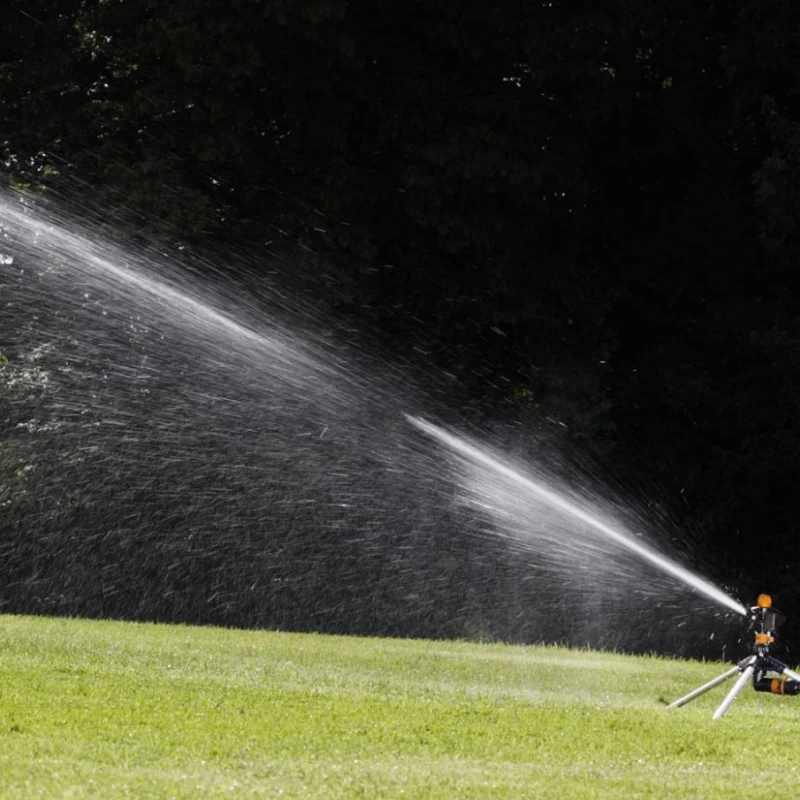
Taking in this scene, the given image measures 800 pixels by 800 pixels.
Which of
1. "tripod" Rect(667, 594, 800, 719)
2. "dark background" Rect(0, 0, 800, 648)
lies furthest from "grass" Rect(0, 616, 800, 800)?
"dark background" Rect(0, 0, 800, 648)

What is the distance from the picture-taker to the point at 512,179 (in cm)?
2095

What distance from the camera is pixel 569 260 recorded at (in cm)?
2255

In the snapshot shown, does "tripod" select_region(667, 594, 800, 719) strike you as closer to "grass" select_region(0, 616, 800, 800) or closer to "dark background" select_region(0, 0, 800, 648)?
"grass" select_region(0, 616, 800, 800)

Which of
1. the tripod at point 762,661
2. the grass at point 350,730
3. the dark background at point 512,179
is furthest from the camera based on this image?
A: the dark background at point 512,179

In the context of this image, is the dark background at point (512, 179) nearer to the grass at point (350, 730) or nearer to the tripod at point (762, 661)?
the grass at point (350, 730)

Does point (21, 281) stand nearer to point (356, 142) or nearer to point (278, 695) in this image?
point (356, 142)

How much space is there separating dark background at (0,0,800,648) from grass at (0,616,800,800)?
8.34 meters

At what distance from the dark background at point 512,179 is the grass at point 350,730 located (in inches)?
329

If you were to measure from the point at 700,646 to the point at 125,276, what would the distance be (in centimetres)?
913

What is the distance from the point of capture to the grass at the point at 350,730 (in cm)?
718

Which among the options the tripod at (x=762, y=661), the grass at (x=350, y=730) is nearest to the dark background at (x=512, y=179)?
the grass at (x=350, y=730)

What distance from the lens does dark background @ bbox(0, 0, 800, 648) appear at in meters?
21.0

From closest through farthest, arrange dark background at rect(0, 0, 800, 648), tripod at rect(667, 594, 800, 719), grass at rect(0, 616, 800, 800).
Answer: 1. grass at rect(0, 616, 800, 800)
2. tripod at rect(667, 594, 800, 719)
3. dark background at rect(0, 0, 800, 648)

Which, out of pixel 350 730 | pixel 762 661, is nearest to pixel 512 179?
pixel 762 661
